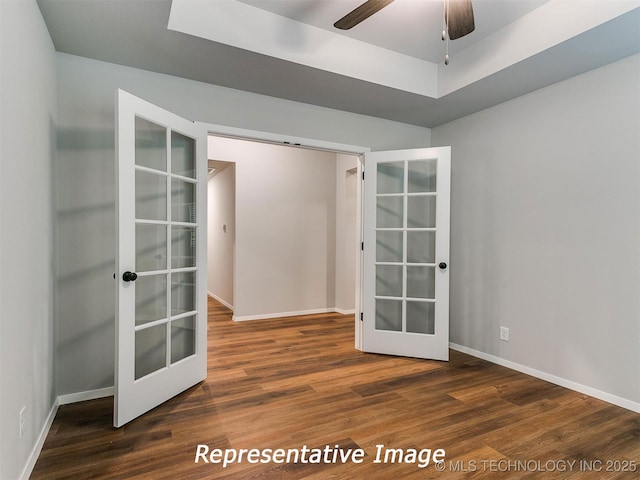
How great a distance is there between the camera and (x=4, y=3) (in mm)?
1519

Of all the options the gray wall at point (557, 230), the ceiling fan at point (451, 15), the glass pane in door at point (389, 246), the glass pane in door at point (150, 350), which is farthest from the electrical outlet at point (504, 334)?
the glass pane in door at point (150, 350)

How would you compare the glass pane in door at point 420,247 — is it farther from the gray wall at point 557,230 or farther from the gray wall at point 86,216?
the gray wall at point 86,216

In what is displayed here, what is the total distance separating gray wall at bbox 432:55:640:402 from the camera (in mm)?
2561

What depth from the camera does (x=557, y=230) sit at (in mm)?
2959

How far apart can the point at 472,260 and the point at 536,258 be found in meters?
0.66

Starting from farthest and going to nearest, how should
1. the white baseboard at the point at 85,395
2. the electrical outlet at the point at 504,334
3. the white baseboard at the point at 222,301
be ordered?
the white baseboard at the point at 222,301
the electrical outlet at the point at 504,334
the white baseboard at the point at 85,395

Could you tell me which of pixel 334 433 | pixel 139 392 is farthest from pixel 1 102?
pixel 334 433

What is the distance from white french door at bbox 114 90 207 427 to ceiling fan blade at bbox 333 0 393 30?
1.37 metres

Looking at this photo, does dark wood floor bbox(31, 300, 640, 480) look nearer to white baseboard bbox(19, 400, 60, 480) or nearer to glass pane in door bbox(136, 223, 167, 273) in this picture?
white baseboard bbox(19, 400, 60, 480)

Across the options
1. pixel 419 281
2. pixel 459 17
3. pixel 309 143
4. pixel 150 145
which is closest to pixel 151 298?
pixel 150 145

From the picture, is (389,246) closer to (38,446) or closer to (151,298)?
(151,298)

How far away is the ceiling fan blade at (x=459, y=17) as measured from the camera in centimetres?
183

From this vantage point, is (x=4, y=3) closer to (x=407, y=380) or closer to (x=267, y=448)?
(x=267, y=448)

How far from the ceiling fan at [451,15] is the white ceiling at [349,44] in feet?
1.64
